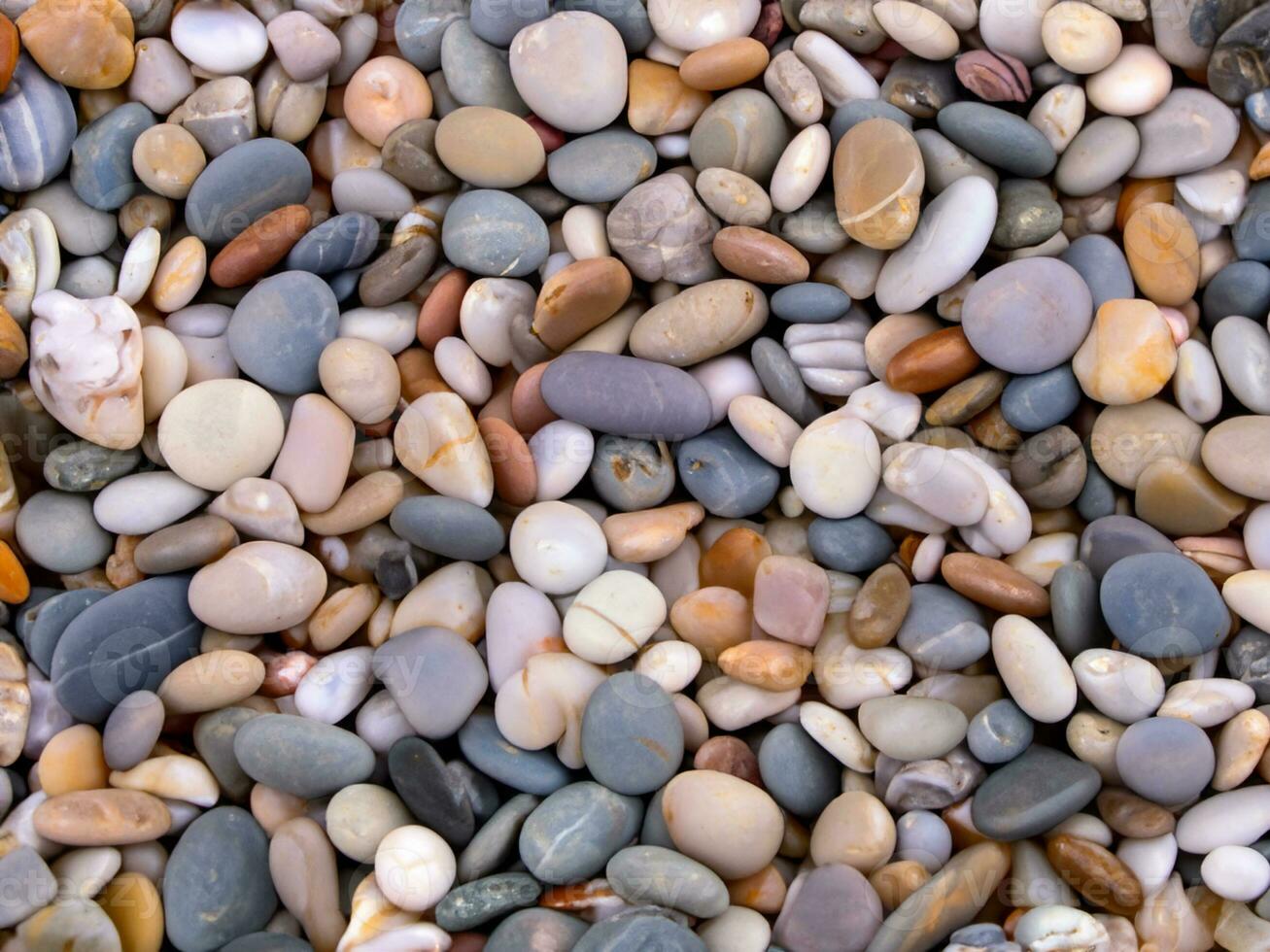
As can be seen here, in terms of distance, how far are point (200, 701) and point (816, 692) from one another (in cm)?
43

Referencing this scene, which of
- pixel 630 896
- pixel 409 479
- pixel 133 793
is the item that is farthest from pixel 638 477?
pixel 133 793

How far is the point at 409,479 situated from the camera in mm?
911

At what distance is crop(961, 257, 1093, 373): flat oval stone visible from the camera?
854mm

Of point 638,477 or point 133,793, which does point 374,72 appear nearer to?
point 638,477

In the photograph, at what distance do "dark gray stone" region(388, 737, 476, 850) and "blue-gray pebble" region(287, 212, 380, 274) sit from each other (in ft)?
1.24

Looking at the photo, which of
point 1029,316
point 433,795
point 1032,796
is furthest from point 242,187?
point 1032,796

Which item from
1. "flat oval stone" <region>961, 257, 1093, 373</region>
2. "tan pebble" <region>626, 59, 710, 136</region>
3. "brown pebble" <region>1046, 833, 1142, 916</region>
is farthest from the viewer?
"tan pebble" <region>626, 59, 710, 136</region>

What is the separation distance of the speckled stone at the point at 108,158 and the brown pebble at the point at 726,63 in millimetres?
439

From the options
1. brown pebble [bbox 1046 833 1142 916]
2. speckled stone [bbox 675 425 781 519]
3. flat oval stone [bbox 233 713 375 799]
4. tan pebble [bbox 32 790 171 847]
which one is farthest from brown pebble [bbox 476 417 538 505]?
brown pebble [bbox 1046 833 1142 916]

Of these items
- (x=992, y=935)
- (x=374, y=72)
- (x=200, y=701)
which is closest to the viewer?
(x=992, y=935)

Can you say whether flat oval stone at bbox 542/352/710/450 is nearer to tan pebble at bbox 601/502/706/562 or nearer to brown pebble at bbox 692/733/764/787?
tan pebble at bbox 601/502/706/562

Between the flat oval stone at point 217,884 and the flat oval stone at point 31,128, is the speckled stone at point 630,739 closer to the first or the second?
the flat oval stone at point 217,884

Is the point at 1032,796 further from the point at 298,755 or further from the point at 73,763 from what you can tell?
the point at 73,763

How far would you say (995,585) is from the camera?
827mm
